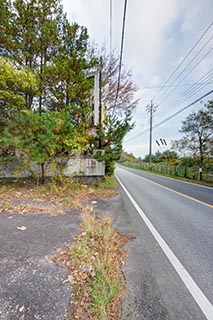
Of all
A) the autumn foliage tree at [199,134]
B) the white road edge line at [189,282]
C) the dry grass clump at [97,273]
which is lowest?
the white road edge line at [189,282]

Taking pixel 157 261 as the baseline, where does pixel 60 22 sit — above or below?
above

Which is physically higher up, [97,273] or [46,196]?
→ [46,196]

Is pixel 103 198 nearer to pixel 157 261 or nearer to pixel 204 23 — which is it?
pixel 157 261

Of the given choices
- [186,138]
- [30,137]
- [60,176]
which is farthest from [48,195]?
[186,138]

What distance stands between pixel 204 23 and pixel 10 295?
10573mm

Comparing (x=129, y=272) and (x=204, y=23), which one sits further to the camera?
(x=204, y=23)

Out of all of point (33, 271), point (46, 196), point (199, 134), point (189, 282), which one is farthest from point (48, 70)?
point (199, 134)

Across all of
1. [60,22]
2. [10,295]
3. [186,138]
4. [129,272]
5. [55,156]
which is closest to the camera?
[10,295]

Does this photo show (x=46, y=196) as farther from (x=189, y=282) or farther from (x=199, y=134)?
(x=199, y=134)

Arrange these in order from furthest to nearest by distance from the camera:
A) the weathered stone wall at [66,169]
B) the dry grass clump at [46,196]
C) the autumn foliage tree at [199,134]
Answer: the autumn foliage tree at [199,134] < the weathered stone wall at [66,169] < the dry grass clump at [46,196]

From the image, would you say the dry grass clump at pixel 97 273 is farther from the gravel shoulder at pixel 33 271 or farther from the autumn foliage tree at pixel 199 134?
the autumn foliage tree at pixel 199 134

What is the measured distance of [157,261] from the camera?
2230mm

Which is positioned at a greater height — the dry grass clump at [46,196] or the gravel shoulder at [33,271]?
the dry grass clump at [46,196]

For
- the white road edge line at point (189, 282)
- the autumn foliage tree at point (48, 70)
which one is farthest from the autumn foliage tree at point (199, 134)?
the white road edge line at point (189, 282)
